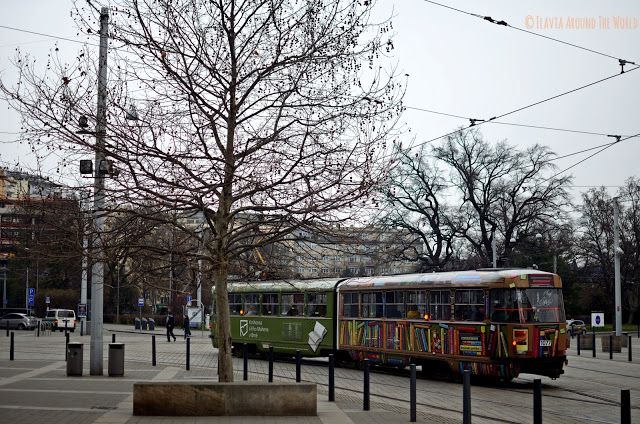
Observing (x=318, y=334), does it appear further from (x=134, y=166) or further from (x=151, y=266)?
(x=134, y=166)

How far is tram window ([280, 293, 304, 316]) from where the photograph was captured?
31438 mm

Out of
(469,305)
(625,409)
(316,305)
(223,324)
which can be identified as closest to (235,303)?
(316,305)

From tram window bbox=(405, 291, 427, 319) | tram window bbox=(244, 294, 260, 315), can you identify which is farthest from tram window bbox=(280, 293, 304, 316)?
tram window bbox=(405, 291, 427, 319)

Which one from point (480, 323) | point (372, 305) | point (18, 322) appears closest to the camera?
point (480, 323)

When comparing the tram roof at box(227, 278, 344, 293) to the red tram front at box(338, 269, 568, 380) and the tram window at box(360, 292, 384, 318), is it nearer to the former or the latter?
the tram window at box(360, 292, 384, 318)

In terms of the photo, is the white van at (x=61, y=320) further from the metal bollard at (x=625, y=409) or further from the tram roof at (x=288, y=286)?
the metal bollard at (x=625, y=409)

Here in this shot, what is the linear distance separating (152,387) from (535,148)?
5243 centimetres

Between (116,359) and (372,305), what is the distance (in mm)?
8687

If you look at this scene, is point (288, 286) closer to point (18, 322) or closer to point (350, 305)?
point (350, 305)

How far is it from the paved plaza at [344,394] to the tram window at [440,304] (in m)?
1.78

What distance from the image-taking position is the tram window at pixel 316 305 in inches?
1189

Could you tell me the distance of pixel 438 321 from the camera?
24.3 m

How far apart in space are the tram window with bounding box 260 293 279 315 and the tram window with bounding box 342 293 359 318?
13.1ft

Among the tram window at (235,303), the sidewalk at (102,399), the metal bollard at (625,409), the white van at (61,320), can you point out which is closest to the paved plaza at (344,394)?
the sidewalk at (102,399)
